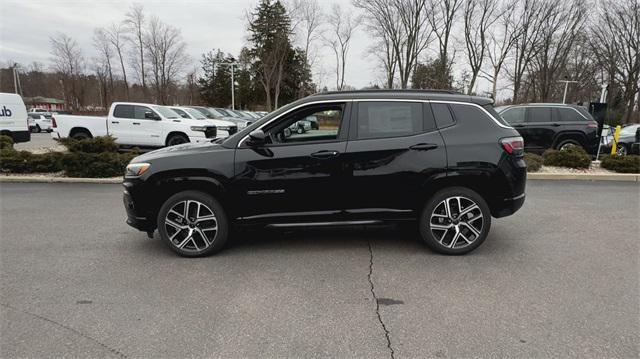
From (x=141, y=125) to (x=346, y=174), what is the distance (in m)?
10.8

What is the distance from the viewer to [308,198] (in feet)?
13.9

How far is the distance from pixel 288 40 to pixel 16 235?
40490mm

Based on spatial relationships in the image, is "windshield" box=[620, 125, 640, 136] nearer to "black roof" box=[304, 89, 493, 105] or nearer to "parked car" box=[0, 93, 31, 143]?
"black roof" box=[304, 89, 493, 105]

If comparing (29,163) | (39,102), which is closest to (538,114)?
(29,163)

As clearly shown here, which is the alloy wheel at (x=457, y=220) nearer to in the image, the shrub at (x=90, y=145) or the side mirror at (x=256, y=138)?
the side mirror at (x=256, y=138)

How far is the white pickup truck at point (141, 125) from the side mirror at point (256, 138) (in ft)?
29.3

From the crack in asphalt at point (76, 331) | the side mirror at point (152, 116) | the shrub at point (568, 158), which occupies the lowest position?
the crack in asphalt at point (76, 331)

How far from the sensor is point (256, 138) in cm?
408

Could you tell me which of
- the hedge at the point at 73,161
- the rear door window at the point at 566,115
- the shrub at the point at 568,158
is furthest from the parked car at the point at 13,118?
the rear door window at the point at 566,115

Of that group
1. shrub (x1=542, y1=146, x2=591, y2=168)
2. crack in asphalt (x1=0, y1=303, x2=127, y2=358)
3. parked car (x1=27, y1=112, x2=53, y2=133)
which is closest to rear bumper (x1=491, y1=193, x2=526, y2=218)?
crack in asphalt (x1=0, y1=303, x2=127, y2=358)

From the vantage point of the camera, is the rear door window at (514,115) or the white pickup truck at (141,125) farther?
the white pickup truck at (141,125)

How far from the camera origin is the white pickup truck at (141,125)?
12.6 m

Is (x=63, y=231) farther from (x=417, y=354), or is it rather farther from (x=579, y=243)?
(x=579, y=243)

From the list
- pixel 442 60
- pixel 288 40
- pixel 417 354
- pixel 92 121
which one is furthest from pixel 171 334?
pixel 288 40
